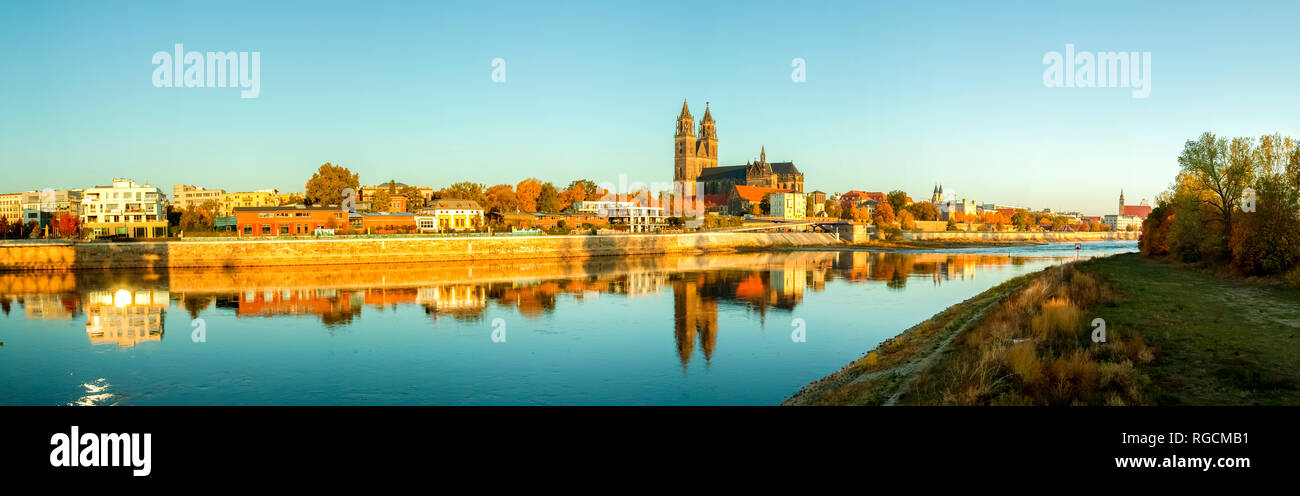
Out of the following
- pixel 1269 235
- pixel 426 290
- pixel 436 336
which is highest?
pixel 1269 235

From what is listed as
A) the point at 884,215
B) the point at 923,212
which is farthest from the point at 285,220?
the point at 923,212

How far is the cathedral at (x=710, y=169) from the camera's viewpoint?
591 feet

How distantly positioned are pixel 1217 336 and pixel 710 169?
582 ft

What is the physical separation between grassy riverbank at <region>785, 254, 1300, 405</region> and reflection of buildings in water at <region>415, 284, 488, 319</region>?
774 inches

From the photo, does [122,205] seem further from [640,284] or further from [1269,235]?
[1269,235]

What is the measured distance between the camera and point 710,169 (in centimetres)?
18925

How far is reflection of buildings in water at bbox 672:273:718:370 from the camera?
22234 millimetres

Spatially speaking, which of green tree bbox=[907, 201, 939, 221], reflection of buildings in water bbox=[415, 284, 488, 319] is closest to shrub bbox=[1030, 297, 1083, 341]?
reflection of buildings in water bbox=[415, 284, 488, 319]

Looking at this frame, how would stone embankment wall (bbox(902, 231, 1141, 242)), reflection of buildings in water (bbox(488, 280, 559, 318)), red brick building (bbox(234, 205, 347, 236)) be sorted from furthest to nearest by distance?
stone embankment wall (bbox(902, 231, 1141, 242)), red brick building (bbox(234, 205, 347, 236)), reflection of buildings in water (bbox(488, 280, 559, 318))

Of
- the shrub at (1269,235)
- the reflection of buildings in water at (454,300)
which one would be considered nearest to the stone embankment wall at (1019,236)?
the shrub at (1269,235)

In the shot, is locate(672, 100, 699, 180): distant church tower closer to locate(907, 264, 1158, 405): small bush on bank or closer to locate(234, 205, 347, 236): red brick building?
locate(234, 205, 347, 236): red brick building

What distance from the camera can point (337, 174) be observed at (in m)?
96.2
